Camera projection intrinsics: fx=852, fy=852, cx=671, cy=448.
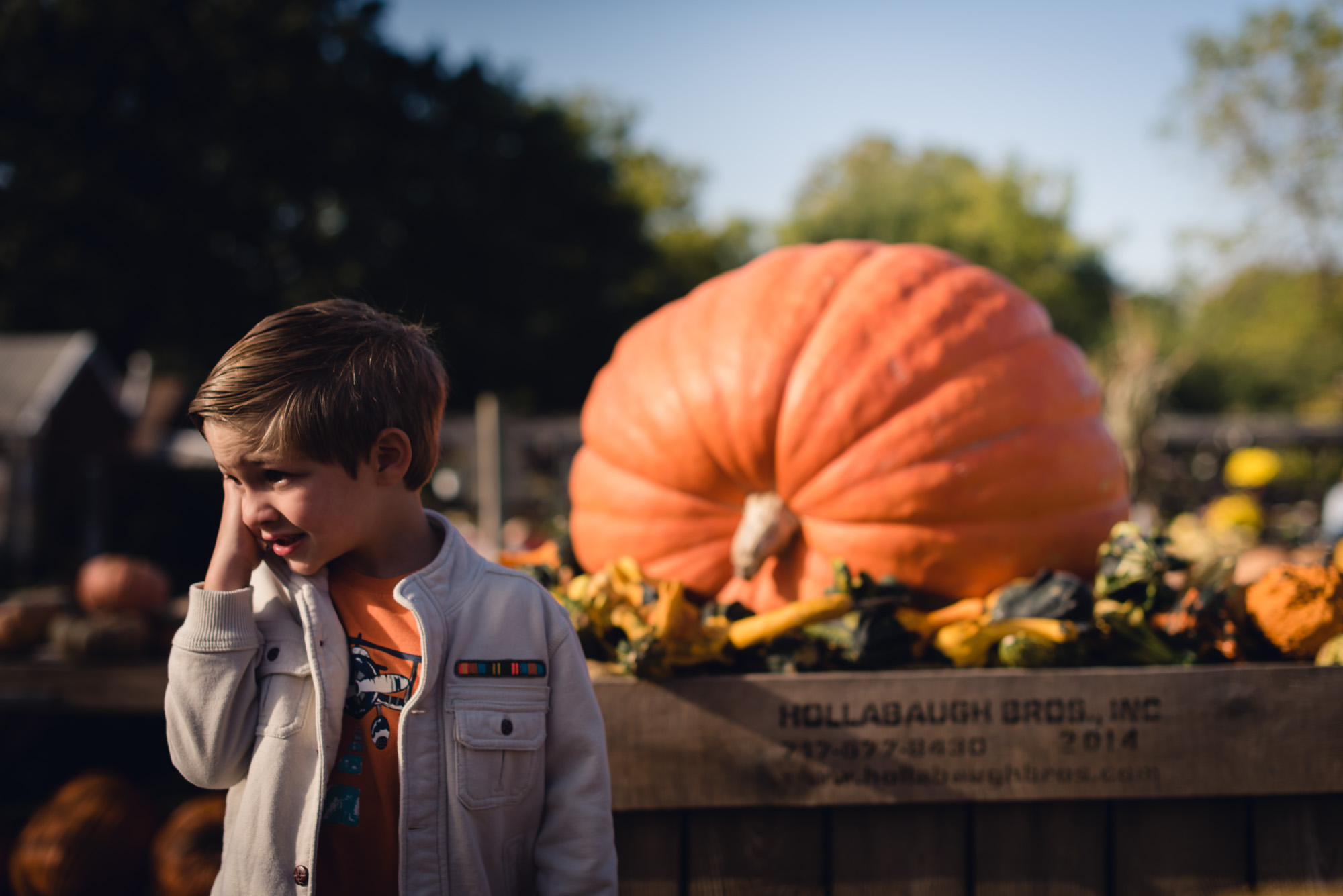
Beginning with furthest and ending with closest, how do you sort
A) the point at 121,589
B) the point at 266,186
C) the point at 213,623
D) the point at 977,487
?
the point at 266,186, the point at 121,589, the point at 977,487, the point at 213,623

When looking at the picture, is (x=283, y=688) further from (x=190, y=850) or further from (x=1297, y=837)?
(x=190, y=850)

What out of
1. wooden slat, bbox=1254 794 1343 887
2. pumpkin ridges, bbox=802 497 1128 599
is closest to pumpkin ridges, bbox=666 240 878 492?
pumpkin ridges, bbox=802 497 1128 599

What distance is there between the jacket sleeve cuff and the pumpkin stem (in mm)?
1097

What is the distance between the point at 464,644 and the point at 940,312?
1378 millimetres

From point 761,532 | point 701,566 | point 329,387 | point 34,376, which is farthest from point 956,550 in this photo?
point 34,376

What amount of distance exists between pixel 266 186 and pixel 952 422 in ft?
Answer: 59.8

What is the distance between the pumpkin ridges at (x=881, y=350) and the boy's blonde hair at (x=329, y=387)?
36.9 inches

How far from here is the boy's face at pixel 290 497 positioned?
115cm

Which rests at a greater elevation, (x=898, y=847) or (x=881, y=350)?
(x=881, y=350)

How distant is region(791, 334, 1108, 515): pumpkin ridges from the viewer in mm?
1929

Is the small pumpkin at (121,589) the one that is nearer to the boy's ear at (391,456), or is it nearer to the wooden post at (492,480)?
the wooden post at (492,480)

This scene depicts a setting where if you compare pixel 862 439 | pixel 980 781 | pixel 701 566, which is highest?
pixel 862 439

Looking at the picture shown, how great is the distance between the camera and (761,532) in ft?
6.47

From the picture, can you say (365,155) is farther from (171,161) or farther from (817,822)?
(817,822)
